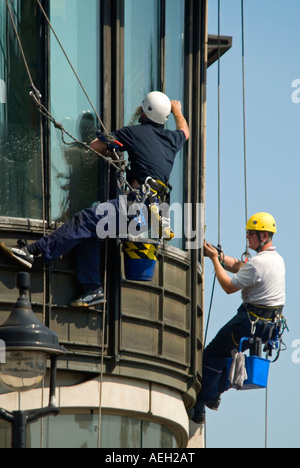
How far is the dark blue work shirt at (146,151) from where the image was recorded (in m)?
17.6

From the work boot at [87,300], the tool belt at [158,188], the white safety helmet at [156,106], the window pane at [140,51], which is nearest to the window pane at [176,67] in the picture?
the window pane at [140,51]

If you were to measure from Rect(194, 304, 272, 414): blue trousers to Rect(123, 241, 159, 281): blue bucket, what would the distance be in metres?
2.69

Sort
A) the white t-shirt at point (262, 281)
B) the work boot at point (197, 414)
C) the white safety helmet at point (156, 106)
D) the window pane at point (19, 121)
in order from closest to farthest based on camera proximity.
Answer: the window pane at point (19, 121) < the white safety helmet at point (156, 106) < the white t-shirt at point (262, 281) < the work boot at point (197, 414)

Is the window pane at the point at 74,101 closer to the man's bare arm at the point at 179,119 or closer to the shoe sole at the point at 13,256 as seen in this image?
the shoe sole at the point at 13,256

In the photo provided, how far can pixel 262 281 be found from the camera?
19.6 metres

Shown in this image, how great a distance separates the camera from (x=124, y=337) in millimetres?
17625

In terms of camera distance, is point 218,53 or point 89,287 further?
point 218,53

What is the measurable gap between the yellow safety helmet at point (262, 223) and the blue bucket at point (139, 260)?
286 centimetres

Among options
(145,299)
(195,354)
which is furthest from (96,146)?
(195,354)

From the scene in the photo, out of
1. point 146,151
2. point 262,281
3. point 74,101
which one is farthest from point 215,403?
point 74,101

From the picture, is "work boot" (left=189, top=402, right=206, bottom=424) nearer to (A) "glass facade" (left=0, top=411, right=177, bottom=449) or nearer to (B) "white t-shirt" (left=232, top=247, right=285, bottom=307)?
(B) "white t-shirt" (left=232, top=247, right=285, bottom=307)
